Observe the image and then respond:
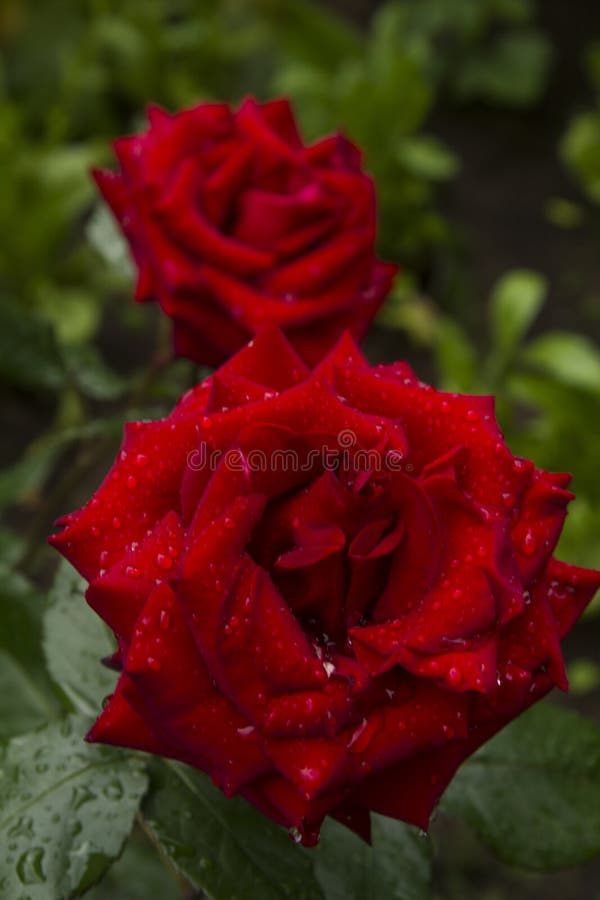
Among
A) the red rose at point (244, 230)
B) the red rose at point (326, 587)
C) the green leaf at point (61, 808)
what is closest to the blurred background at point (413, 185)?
the red rose at point (244, 230)

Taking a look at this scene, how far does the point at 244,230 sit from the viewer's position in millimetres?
780

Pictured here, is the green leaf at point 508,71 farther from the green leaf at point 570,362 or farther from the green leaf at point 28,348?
the green leaf at point 28,348

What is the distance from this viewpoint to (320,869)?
626 mm

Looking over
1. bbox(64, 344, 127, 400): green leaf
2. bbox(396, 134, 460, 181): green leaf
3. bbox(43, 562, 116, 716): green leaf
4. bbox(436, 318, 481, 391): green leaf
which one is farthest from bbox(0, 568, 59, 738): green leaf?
bbox(396, 134, 460, 181): green leaf

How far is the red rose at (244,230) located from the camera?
742 mm

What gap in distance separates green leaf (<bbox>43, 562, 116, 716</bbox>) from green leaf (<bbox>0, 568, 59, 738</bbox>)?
0.17m

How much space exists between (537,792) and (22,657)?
1.31ft

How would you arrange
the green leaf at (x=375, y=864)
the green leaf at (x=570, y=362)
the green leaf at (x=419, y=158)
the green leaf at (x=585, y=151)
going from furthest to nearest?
the green leaf at (x=585, y=151) → the green leaf at (x=419, y=158) → the green leaf at (x=570, y=362) → the green leaf at (x=375, y=864)

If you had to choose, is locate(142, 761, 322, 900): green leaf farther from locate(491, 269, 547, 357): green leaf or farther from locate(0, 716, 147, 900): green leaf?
locate(491, 269, 547, 357): green leaf

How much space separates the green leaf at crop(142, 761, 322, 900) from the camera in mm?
543

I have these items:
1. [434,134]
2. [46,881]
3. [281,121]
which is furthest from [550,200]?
[46,881]

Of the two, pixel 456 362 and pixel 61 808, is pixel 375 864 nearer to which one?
pixel 61 808

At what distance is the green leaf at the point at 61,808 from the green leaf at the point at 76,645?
28mm

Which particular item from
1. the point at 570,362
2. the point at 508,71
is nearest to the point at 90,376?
the point at 570,362
